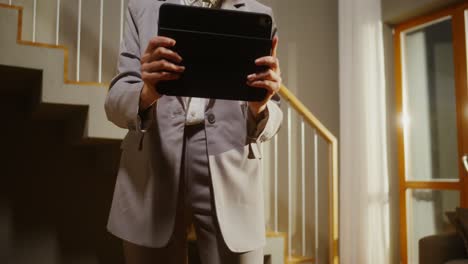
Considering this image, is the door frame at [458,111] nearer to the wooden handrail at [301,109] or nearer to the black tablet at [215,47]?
the wooden handrail at [301,109]

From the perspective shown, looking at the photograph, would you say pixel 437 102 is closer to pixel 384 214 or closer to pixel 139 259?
pixel 384 214

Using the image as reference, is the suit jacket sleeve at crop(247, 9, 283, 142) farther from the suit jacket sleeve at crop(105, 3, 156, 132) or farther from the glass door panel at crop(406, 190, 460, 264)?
the glass door panel at crop(406, 190, 460, 264)

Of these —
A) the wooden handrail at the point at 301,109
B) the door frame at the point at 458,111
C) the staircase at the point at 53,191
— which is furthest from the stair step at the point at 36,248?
the door frame at the point at 458,111

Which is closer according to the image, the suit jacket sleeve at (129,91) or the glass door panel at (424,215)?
the suit jacket sleeve at (129,91)

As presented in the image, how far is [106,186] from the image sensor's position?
97.3 inches

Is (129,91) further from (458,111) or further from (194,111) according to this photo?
(458,111)

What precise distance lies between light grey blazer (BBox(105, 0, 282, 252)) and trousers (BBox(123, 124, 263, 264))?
0.06ft

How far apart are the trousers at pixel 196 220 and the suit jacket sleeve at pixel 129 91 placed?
0.10 metres

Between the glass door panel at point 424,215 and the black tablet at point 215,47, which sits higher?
the black tablet at point 215,47

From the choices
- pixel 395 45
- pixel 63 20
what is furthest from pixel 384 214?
pixel 63 20

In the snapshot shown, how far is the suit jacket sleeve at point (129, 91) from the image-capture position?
78 centimetres

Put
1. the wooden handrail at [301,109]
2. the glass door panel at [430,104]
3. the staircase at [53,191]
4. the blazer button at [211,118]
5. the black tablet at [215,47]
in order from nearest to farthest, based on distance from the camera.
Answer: the black tablet at [215,47] → the blazer button at [211,118] → the staircase at [53,191] → the wooden handrail at [301,109] → the glass door panel at [430,104]

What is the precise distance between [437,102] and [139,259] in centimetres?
329

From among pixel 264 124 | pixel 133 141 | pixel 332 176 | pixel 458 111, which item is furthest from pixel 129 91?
pixel 458 111
